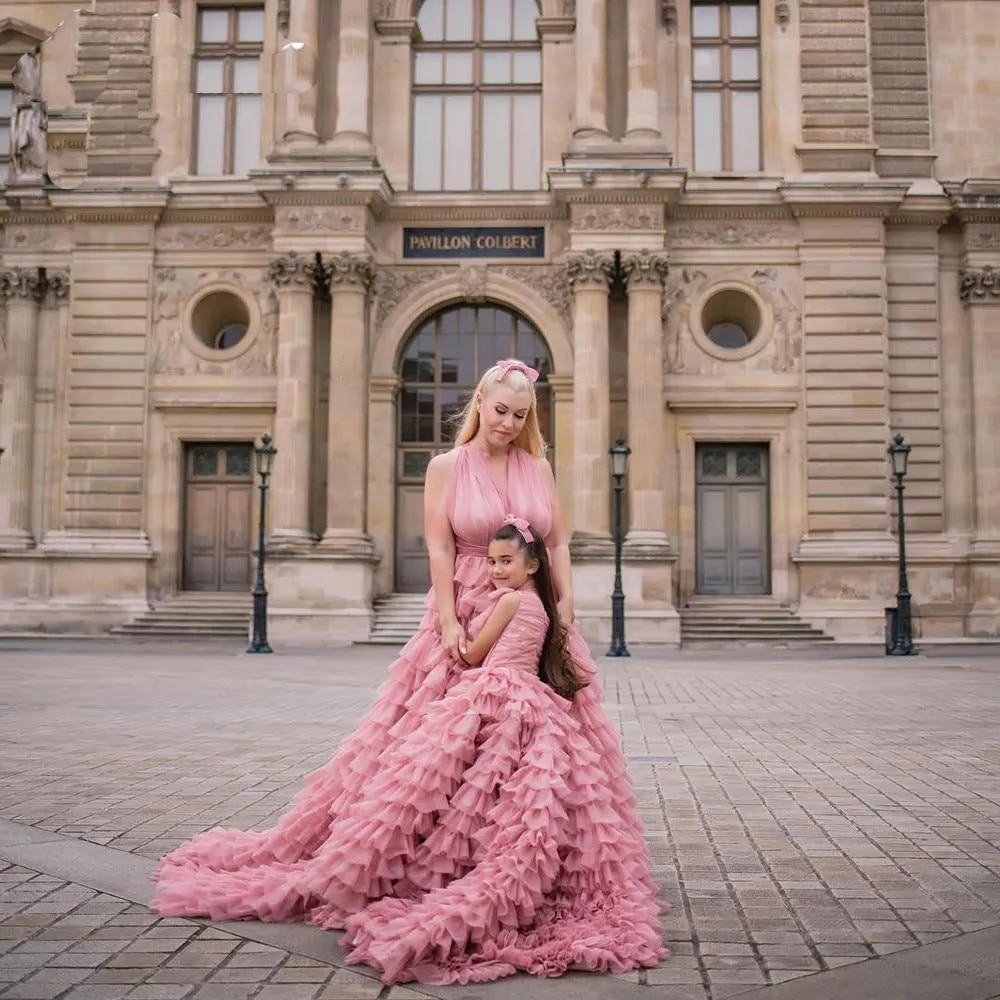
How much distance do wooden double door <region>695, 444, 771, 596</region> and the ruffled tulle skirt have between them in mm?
24891

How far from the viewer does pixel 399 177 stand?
30.7 metres

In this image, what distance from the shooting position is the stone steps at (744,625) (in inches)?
1099

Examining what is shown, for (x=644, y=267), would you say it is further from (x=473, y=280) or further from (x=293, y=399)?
(x=293, y=399)

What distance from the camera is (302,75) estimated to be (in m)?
29.5

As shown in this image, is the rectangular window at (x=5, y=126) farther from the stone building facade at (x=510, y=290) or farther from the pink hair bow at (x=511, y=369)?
the pink hair bow at (x=511, y=369)

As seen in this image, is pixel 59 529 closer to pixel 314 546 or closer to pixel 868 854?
pixel 314 546

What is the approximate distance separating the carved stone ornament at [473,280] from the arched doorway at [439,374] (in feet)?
2.16

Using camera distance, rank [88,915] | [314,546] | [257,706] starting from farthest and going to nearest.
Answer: [314,546] < [257,706] < [88,915]

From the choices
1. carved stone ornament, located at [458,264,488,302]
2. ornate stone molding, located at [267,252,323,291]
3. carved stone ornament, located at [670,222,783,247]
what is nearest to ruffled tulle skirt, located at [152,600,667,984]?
ornate stone molding, located at [267,252,323,291]

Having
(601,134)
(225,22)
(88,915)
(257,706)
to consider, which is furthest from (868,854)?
(225,22)

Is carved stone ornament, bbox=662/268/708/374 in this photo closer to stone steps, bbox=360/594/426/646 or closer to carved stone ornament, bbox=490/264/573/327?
carved stone ornament, bbox=490/264/573/327

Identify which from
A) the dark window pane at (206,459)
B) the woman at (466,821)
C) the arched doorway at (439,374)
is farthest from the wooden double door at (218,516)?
the woman at (466,821)

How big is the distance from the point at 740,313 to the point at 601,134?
549 cm

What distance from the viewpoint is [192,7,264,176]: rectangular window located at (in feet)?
102
